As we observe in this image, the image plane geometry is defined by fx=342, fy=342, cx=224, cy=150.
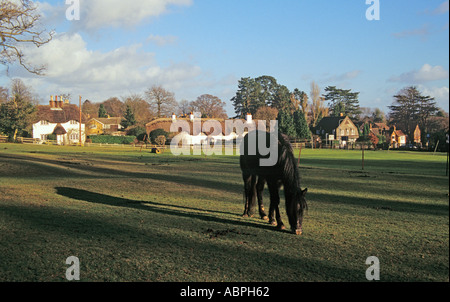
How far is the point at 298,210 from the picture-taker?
6.81 meters

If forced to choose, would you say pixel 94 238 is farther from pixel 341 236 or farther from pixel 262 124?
pixel 262 124

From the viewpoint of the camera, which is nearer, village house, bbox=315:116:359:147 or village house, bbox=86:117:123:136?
village house, bbox=315:116:359:147

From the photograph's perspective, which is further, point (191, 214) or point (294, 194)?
point (191, 214)

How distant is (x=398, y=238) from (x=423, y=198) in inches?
259

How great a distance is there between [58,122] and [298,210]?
3245 inches

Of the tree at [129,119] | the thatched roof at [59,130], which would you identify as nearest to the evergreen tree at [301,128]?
the tree at [129,119]

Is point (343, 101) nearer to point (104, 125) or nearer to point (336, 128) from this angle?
point (336, 128)

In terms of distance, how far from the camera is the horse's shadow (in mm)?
8375

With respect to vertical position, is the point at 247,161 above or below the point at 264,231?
above

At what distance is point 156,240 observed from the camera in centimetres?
652

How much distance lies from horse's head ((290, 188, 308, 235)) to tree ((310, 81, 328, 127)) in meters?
82.6

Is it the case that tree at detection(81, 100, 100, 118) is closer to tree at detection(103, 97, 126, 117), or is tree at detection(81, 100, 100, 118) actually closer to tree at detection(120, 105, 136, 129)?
tree at detection(103, 97, 126, 117)

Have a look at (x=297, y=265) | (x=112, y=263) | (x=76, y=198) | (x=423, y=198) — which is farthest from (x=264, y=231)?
(x=423, y=198)

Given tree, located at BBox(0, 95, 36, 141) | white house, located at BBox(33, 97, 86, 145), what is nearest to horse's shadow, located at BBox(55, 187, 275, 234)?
tree, located at BBox(0, 95, 36, 141)
